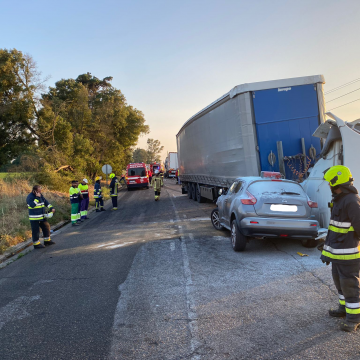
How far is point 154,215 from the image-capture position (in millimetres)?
14461

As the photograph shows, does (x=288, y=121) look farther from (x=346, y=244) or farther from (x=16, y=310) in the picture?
(x=16, y=310)

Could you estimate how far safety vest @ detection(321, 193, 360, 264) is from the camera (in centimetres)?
369

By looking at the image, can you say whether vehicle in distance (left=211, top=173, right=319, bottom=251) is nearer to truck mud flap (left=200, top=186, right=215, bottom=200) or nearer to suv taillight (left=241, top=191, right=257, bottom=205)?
suv taillight (left=241, top=191, right=257, bottom=205)

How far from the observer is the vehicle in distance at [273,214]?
6801 millimetres

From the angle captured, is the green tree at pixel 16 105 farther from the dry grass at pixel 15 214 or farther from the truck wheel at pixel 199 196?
the truck wheel at pixel 199 196

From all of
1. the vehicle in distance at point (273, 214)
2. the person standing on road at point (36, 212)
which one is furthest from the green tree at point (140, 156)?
the vehicle in distance at point (273, 214)

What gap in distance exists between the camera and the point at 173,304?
462 cm

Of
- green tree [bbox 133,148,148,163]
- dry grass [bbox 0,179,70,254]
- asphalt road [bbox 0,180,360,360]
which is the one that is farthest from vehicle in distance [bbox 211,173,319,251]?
green tree [bbox 133,148,148,163]

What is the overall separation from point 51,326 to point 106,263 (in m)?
2.83

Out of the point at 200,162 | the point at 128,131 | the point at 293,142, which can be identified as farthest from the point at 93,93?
the point at 293,142

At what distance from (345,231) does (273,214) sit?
10.3 feet

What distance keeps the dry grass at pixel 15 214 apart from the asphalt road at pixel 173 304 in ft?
7.97

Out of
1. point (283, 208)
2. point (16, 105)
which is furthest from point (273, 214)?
point (16, 105)

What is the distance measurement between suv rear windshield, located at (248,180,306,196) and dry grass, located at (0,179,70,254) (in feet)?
20.6
